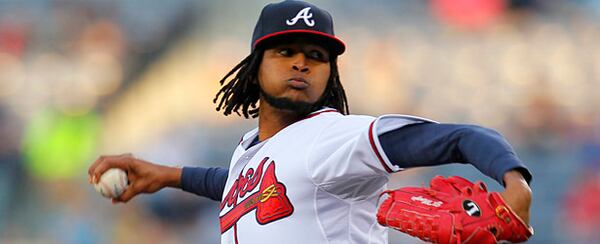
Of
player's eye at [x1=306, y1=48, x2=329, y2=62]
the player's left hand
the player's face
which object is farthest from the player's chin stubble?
the player's left hand

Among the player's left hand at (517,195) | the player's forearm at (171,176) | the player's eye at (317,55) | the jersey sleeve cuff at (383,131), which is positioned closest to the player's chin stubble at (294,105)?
the player's eye at (317,55)

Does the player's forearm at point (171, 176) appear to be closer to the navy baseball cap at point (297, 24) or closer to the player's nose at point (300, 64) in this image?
the navy baseball cap at point (297, 24)

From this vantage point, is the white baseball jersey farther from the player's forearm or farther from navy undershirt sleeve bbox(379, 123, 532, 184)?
the player's forearm

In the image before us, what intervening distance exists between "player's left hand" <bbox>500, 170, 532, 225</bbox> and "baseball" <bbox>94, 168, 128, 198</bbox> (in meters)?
1.52

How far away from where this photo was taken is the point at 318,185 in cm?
222

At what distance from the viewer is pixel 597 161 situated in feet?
24.2

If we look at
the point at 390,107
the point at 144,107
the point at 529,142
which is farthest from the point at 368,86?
the point at 144,107

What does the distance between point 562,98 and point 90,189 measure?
3994 millimetres

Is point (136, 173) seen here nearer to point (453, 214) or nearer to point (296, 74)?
point (296, 74)

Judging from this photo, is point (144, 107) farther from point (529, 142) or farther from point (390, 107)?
point (529, 142)

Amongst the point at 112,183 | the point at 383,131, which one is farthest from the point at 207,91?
the point at 383,131

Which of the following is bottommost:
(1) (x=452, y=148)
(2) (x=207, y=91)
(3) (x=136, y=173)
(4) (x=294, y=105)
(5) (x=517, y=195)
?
(5) (x=517, y=195)

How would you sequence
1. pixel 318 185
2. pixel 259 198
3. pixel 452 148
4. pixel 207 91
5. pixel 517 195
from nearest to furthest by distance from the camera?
pixel 517 195
pixel 452 148
pixel 318 185
pixel 259 198
pixel 207 91

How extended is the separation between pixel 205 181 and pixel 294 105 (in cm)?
74
